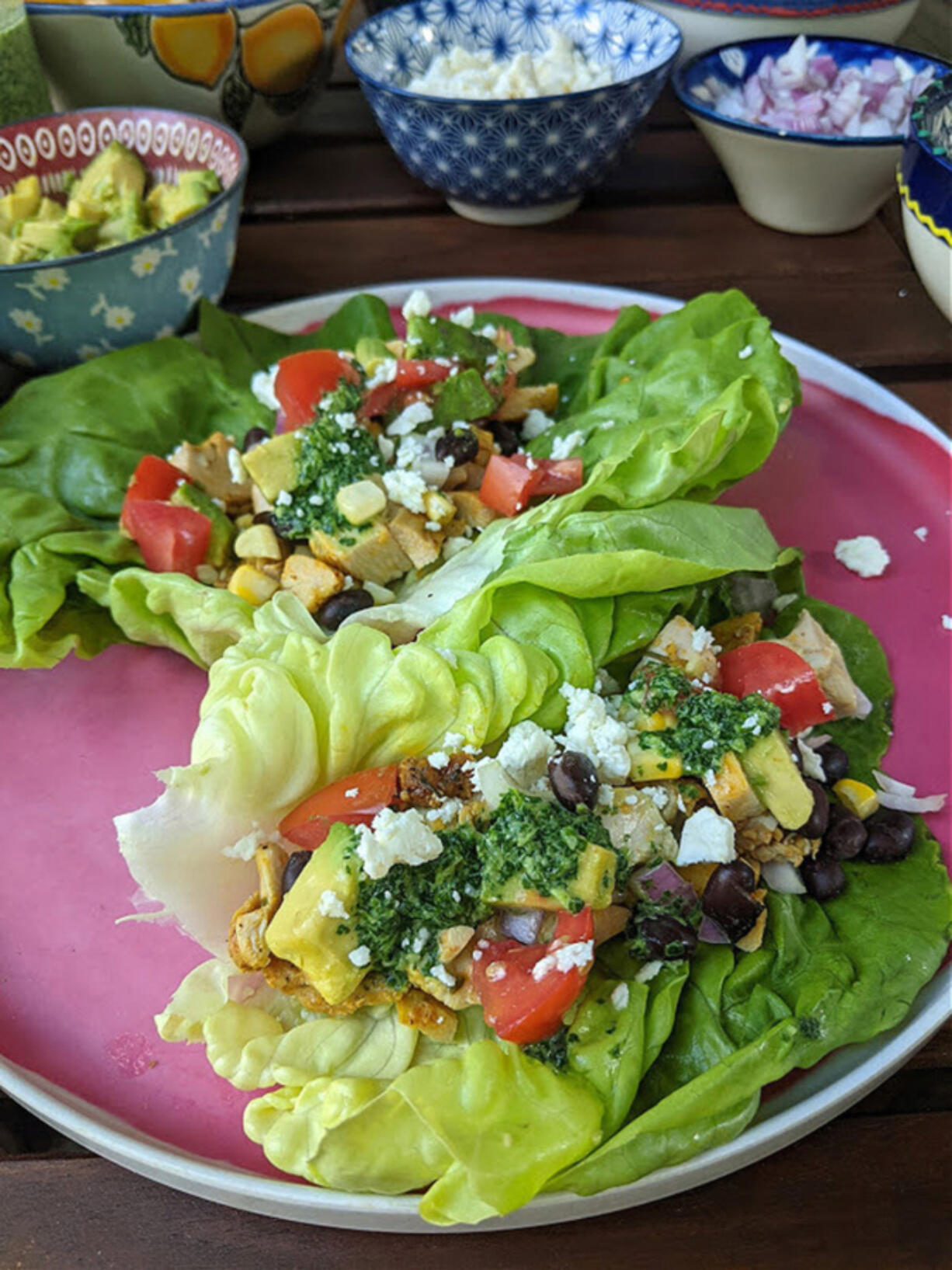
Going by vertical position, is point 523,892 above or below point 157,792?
above

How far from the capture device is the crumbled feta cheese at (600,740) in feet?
5.22

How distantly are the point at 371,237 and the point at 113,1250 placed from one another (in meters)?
2.61

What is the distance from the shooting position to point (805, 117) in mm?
3041

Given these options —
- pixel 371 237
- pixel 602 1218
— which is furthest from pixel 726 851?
pixel 371 237

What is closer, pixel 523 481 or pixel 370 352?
pixel 523 481

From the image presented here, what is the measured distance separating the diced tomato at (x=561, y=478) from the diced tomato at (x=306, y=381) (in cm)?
43

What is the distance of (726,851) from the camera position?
1532 millimetres

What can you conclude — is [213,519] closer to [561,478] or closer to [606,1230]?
[561,478]

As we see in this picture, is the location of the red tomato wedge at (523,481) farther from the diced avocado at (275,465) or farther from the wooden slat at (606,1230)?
the wooden slat at (606,1230)

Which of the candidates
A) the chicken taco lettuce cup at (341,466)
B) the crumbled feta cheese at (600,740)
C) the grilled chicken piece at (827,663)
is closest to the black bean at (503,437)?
the chicken taco lettuce cup at (341,466)

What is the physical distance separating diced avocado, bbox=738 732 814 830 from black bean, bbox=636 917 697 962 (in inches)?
8.6

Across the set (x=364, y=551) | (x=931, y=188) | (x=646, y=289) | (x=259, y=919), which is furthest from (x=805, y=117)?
(x=259, y=919)

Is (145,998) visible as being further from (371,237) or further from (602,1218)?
(371,237)

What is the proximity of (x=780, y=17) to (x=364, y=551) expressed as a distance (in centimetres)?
227
